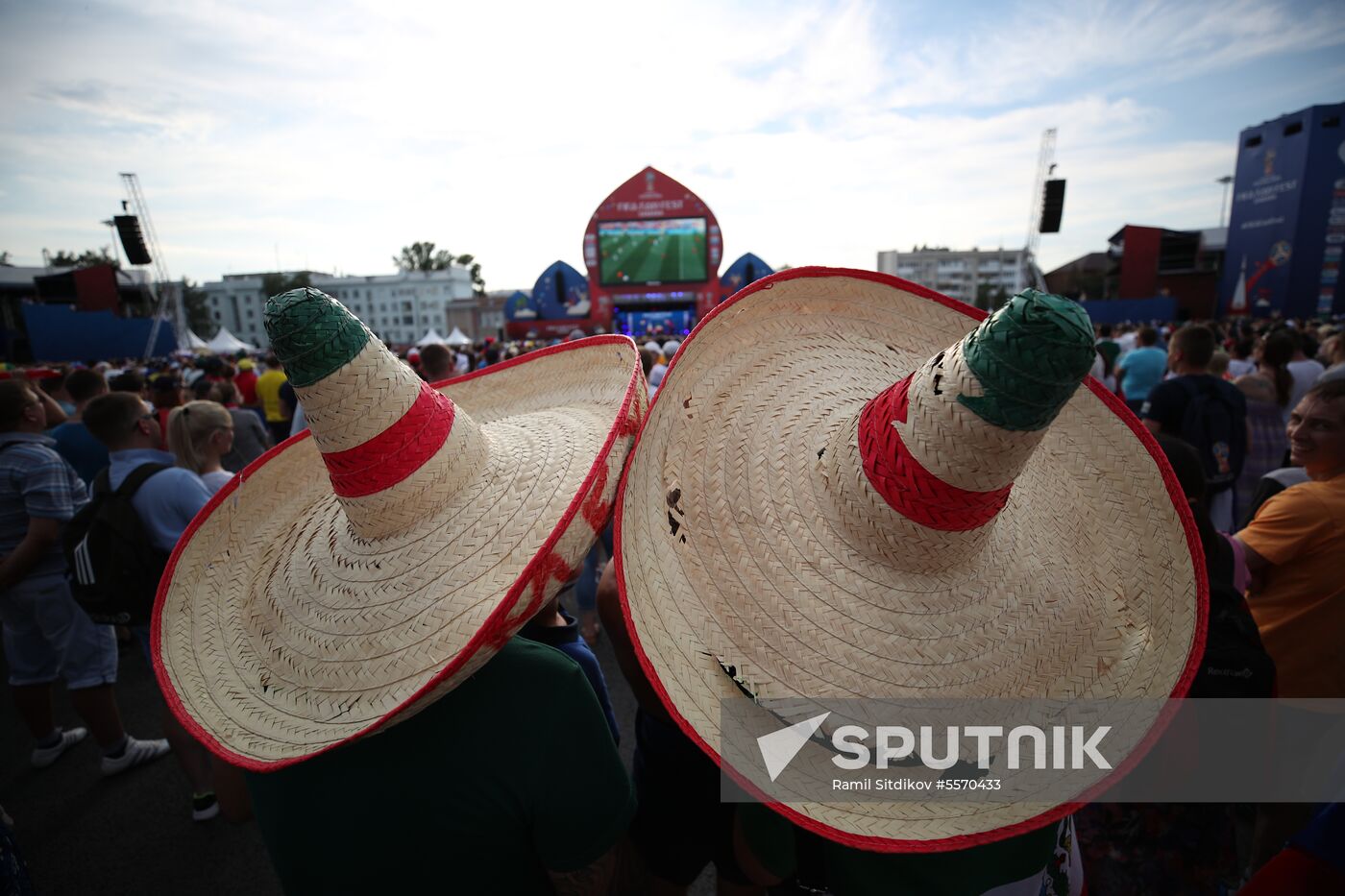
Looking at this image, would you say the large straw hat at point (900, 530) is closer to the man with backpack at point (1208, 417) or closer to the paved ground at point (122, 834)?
the paved ground at point (122, 834)

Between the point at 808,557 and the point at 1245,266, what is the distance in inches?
1455

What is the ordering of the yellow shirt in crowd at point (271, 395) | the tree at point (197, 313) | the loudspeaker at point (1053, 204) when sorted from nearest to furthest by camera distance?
the yellow shirt in crowd at point (271, 395) → the loudspeaker at point (1053, 204) → the tree at point (197, 313)

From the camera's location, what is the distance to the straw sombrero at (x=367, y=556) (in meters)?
1.10

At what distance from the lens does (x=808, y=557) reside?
121 cm

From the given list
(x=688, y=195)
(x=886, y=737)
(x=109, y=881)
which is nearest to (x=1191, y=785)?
(x=886, y=737)

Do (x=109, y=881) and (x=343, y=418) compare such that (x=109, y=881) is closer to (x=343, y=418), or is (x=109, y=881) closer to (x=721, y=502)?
(x=343, y=418)

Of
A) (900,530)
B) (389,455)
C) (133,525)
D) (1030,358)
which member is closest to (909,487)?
(900,530)

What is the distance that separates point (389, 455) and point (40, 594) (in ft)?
10.3

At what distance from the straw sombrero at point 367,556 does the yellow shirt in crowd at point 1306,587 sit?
7.60 feet

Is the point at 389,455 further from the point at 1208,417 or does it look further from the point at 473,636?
the point at 1208,417

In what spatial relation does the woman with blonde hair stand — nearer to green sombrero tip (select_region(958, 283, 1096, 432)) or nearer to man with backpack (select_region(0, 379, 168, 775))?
man with backpack (select_region(0, 379, 168, 775))

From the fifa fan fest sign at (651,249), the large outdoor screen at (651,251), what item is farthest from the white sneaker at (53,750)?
the large outdoor screen at (651,251)

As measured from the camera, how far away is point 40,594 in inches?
115

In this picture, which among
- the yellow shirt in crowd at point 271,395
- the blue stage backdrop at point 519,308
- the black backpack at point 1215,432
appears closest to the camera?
the black backpack at point 1215,432
